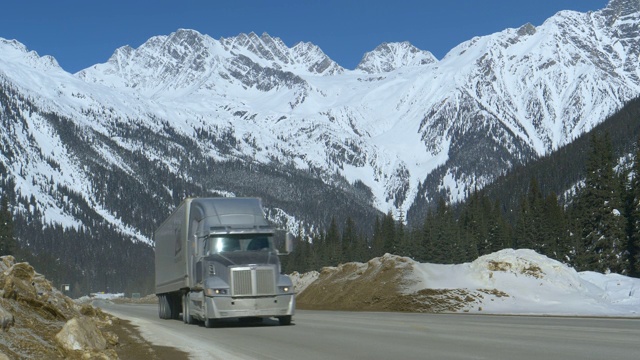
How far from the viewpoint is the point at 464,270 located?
4847cm

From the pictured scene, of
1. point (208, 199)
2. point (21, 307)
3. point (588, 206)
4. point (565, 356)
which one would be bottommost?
point (565, 356)

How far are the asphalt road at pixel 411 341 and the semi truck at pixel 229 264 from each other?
3.12 feet

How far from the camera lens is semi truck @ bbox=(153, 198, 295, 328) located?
89.1 ft

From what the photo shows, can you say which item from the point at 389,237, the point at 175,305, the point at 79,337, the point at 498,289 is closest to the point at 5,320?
the point at 79,337

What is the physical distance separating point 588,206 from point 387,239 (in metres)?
63.3

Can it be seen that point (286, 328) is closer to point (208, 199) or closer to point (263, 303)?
point (263, 303)

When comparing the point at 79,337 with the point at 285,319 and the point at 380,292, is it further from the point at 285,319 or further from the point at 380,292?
the point at 380,292

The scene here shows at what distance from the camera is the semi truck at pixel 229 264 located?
1070 inches

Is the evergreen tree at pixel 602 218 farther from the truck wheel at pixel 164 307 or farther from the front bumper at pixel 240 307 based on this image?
the front bumper at pixel 240 307

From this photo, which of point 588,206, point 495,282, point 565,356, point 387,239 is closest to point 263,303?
point 565,356

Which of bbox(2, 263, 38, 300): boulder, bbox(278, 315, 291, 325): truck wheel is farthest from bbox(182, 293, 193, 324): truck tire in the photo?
bbox(2, 263, 38, 300): boulder

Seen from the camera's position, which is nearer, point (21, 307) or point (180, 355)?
point (180, 355)

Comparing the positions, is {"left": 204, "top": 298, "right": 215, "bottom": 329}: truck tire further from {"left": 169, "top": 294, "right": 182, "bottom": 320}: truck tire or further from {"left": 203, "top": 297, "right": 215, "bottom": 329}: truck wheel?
{"left": 169, "top": 294, "right": 182, "bottom": 320}: truck tire

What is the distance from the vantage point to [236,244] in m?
28.6
